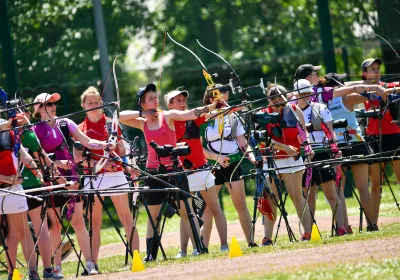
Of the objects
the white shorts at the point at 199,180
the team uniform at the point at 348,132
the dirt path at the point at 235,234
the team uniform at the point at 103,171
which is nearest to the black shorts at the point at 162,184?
the team uniform at the point at 103,171

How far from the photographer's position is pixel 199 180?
1303 cm

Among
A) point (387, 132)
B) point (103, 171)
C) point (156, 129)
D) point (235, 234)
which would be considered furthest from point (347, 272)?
point (235, 234)

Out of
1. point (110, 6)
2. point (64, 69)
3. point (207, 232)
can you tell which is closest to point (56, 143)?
point (207, 232)

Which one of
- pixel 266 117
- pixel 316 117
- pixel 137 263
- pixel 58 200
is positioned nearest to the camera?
pixel 137 263

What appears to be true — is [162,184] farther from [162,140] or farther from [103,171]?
[103,171]

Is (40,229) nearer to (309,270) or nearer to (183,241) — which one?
(183,241)

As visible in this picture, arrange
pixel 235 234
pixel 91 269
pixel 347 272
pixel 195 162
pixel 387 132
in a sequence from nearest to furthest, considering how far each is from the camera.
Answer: pixel 347 272
pixel 91 269
pixel 195 162
pixel 387 132
pixel 235 234

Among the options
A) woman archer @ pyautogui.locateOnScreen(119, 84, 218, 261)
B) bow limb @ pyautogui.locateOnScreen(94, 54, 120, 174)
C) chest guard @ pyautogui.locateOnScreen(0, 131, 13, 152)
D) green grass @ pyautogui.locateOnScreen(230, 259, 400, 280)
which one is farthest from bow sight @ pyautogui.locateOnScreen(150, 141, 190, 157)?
green grass @ pyautogui.locateOnScreen(230, 259, 400, 280)

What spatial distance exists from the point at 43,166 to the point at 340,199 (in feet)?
12.8

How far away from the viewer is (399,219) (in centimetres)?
1530

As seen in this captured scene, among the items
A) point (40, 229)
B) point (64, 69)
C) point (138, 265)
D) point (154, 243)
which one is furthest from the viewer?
point (64, 69)

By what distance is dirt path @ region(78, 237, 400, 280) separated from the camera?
377 inches

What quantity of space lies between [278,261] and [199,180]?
3.07 m

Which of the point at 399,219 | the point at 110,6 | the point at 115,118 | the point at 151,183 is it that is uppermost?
the point at 110,6
